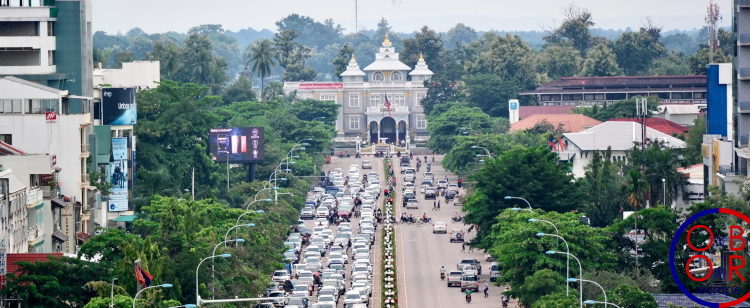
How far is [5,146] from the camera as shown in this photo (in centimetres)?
10725

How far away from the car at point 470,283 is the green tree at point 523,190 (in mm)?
10701

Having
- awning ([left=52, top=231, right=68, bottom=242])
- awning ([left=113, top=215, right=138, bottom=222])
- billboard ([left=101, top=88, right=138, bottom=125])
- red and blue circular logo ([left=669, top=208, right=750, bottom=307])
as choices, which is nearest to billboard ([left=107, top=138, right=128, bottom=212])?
awning ([left=113, top=215, right=138, bottom=222])

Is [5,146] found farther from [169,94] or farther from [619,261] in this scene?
[169,94]

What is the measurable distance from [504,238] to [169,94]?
48.8 metres

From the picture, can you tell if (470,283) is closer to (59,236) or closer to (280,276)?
(280,276)

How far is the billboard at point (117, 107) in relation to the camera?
431 feet

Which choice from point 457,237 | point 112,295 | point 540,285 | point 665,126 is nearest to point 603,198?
point 457,237

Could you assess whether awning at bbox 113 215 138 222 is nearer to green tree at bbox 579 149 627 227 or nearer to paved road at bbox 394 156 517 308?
paved road at bbox 394 156 517 308

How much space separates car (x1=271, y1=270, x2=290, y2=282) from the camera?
111 meters

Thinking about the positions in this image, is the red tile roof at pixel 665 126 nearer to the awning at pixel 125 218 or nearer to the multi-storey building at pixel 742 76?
the multi-storey building at pixel 742 76

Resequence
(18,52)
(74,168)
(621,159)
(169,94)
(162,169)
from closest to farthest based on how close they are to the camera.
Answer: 1. (74,168)
2. (18,52)
3. (162,169)
4. (169,94)
5. (621,159)

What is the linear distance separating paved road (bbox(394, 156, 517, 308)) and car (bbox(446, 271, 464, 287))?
39cm

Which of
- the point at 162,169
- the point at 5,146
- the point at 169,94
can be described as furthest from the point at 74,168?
the point at 169,94

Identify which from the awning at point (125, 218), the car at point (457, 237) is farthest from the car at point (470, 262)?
the awning at point (125, 218)
